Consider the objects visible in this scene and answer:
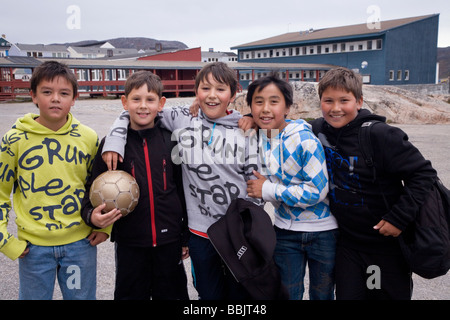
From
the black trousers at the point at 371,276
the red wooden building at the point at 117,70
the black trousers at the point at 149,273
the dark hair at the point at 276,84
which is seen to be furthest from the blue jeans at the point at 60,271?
the red wooden building at the point at 117,70

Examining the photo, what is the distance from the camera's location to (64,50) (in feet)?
275

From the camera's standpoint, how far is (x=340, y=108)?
8.86ft

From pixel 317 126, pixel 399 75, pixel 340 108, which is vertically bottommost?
pixel 317 126

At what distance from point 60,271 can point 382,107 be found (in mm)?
15949

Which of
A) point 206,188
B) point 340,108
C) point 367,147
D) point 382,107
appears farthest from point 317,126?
point 382,107

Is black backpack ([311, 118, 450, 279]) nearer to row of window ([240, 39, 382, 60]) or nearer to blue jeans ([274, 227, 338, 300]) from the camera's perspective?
blue jeans ([274, 227, 338, 300])

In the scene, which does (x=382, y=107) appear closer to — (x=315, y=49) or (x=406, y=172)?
(x=406, y=172)

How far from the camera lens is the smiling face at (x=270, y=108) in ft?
9.11

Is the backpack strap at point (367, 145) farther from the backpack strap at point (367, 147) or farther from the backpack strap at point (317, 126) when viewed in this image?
the backpack strap at point (317, 126)

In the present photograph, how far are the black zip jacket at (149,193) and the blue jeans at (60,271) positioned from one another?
29cm

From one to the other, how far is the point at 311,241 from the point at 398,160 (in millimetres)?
816

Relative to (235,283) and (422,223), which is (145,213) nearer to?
(235,283)

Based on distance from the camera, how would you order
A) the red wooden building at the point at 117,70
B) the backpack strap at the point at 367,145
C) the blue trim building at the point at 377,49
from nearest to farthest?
the backpack strap at the point at 367,145 → the red wooden building at the point at 117,70 → the blue trim building at the point at 377,49

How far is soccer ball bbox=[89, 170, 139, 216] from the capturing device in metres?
2.55
